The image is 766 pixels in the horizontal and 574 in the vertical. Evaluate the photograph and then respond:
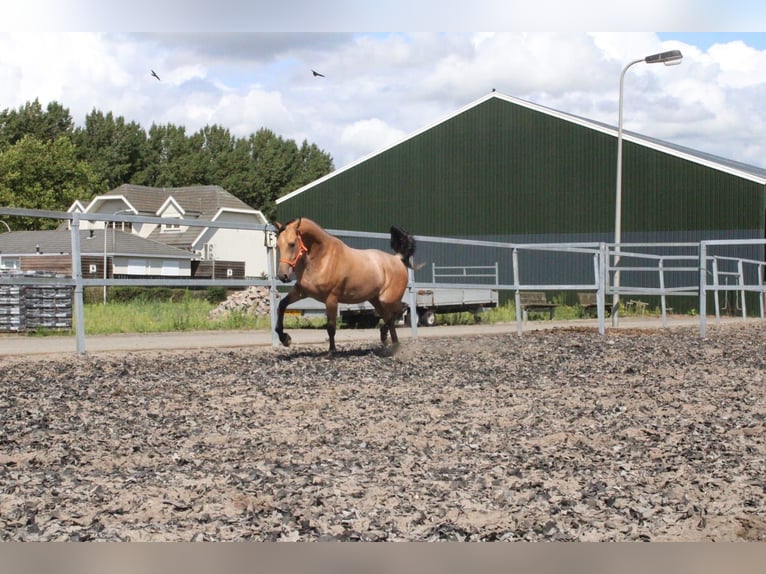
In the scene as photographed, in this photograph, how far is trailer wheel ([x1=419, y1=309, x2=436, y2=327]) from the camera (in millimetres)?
22219

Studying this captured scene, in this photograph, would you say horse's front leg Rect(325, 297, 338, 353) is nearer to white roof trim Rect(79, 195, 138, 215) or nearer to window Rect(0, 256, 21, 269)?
window Rect(0, 256, 21, 269)

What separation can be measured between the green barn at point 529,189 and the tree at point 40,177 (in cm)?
2816

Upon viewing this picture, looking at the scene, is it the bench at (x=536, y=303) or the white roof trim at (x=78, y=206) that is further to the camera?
the white roof trim at (x=78, y=206)

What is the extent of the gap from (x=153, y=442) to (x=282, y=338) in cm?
527

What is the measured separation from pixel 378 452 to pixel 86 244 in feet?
153

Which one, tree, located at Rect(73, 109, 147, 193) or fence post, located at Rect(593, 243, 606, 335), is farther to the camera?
tree, located at Rect(73, 109, 147, 193)

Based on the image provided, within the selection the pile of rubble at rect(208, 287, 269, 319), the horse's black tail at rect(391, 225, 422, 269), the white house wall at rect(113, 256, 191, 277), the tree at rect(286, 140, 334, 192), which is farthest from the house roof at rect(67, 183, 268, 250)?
the horse's black tail at rect(391, 225, 422, 269)

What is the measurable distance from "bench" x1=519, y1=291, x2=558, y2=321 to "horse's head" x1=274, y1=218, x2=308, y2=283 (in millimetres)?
14227

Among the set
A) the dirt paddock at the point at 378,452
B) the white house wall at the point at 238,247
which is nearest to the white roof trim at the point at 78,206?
the white house wall at the point at 238,247

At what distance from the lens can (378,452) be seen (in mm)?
5184

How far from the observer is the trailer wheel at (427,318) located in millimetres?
22219

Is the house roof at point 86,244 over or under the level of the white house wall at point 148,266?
over

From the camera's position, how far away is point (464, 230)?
38219 mm

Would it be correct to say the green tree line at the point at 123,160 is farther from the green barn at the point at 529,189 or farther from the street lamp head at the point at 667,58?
the street lamp head at the point at 667,58
